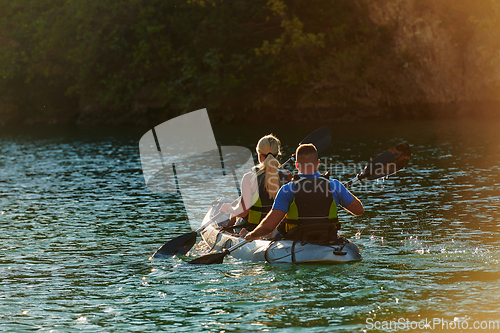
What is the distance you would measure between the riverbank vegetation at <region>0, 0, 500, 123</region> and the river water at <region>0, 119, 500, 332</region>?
22.6 m

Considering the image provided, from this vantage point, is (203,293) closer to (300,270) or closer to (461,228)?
(300,270)

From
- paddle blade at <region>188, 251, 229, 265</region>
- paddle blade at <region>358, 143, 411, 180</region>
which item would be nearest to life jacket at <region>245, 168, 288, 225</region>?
paddle blade at <region>188, 251, 229, 265</region>

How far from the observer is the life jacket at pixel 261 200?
920cm

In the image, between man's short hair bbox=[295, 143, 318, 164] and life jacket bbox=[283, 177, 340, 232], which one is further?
life jacket bbox=[283, 177, 340, 232]

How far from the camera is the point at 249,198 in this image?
30.9 ft

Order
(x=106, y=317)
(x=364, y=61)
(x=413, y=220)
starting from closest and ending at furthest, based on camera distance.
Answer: (x=106, y=317) < (x=413, y=220) < (x=364, y=61)

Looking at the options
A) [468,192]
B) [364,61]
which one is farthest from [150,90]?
[468,192]

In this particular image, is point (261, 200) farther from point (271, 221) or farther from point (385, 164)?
point (385, 164)

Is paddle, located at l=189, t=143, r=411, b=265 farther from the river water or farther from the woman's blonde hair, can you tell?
the woman's blonde hair

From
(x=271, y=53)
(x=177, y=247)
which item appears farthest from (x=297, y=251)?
(x=271, y=53)

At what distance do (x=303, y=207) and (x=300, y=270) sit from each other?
842mm

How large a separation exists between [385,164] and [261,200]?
2.16 metres

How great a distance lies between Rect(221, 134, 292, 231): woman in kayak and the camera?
884 centimetres
